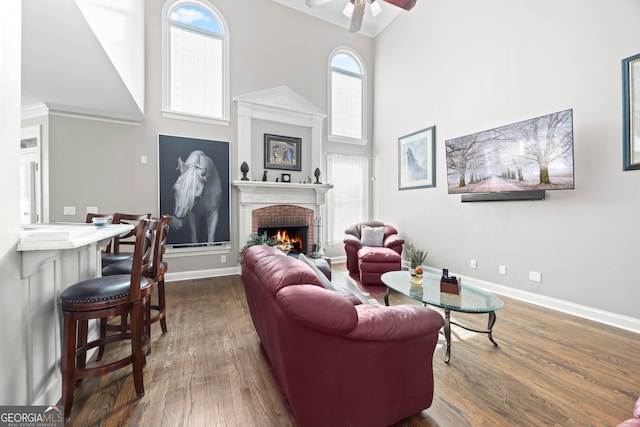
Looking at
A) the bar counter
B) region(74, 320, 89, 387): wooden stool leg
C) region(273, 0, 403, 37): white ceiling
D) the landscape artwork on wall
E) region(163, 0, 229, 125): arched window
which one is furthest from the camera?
region(273, 0, 403, 37): white ceiling

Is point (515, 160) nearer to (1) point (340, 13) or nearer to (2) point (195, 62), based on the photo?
(1) point (340, 13)

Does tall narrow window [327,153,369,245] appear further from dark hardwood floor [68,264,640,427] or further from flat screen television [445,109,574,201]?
dark hardwood floor [68,264,640,427]

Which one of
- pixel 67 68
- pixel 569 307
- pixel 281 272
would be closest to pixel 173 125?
pixel 67 68

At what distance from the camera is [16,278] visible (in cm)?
124

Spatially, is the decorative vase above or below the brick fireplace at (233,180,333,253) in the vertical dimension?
below

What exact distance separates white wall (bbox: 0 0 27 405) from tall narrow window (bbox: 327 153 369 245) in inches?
184

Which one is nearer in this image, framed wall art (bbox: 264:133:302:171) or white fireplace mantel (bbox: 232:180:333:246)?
white fireplace mantel (bbox: 232:180:333:246)

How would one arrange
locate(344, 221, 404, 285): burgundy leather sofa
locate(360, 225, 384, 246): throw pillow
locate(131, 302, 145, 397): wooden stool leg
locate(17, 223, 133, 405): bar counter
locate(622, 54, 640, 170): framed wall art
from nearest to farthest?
1. locate(17, 223, 133, 405): bar counter
2. locate(131, 302, 145, 397): wooden stool leg
3. locate(622, 54, 640, 170): framed wall art
4. locate(344, 221, 404, 285): burgundy leather sofa
5. locate(360, 225, 384, 246): throw pillow

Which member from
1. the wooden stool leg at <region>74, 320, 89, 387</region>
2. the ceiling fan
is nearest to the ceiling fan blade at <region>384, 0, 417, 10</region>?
the ceiling fan

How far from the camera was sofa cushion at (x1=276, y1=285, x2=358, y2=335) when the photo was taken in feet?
3.71

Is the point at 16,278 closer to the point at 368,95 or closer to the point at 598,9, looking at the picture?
the point at 598,9

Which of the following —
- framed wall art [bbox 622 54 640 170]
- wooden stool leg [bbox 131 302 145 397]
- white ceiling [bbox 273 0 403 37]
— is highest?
white ceiling [bbox 273 0 403 37]

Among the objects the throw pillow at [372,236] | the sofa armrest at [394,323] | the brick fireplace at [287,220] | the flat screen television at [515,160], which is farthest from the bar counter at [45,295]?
the flat screen television at [515,160]

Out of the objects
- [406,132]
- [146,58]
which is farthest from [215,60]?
[406,132]
